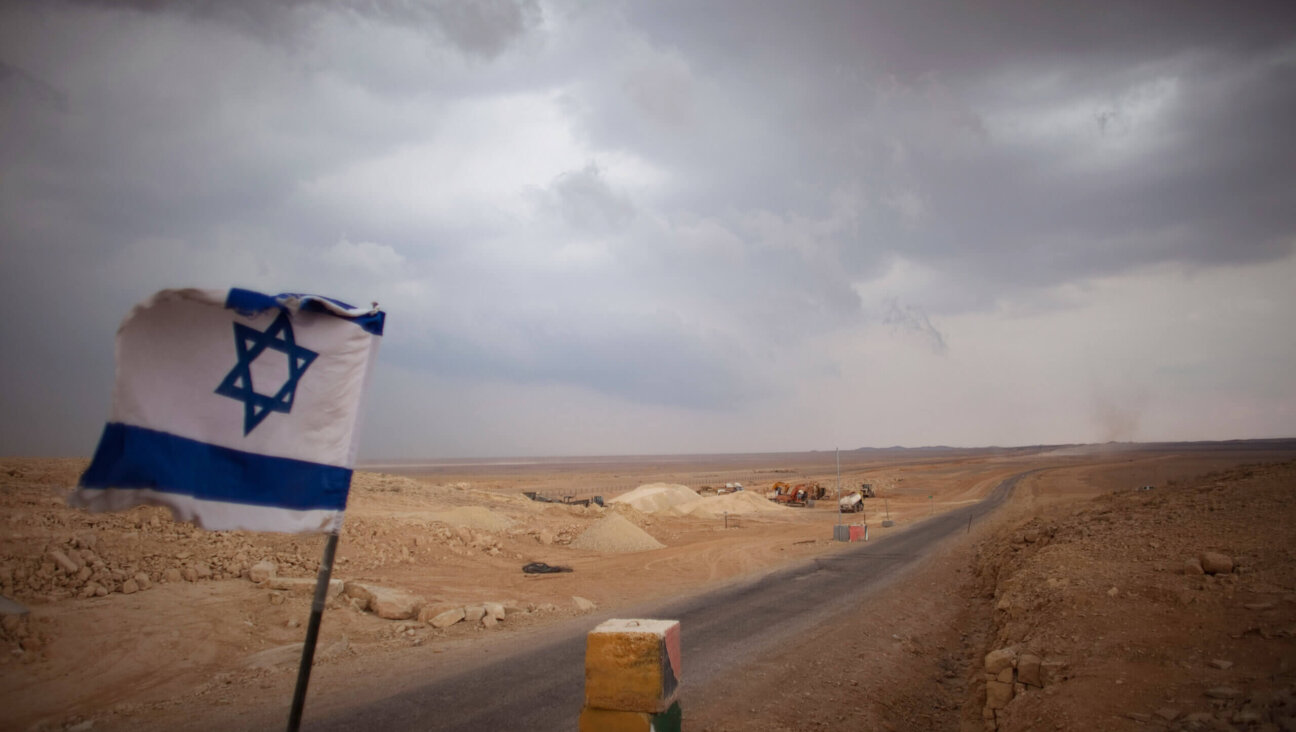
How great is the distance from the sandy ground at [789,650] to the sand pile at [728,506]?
76.0ft

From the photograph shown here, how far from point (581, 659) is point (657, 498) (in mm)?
34507

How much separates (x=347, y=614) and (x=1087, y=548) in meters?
15.2

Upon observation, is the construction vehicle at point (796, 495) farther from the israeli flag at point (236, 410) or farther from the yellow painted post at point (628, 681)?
the israeli flag at point (236, 410)

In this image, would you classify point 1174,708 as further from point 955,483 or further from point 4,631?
point 955,483

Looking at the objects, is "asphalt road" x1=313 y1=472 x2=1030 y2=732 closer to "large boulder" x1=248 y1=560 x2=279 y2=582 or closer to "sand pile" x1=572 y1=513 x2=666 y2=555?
"large boulder" x1=248 y1=560 x2=279 y2=582

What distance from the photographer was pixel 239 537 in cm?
1636

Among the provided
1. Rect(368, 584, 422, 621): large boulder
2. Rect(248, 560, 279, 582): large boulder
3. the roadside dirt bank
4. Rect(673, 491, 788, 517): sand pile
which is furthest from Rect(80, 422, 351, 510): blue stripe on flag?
Rect(673, 491, 788, 517): sand pile

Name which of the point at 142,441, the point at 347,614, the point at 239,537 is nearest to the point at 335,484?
the point at 142,441

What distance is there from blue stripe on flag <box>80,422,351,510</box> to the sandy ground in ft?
1.06

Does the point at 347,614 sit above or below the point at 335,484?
below

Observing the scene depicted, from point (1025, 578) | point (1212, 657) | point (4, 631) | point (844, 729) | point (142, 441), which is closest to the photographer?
point (142, 441)

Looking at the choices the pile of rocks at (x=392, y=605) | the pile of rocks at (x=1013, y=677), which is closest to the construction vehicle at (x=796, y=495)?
the pile of rocks at (x=392, y=605)

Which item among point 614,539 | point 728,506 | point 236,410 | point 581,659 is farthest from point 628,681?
point 728,506

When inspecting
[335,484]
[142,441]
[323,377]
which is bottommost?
[335,484]
